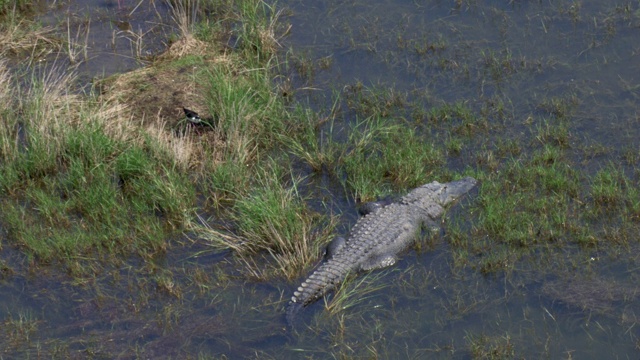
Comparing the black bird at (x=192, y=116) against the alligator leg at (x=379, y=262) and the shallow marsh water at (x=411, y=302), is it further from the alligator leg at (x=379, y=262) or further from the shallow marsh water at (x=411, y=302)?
the alligator leg at (x=379, y=262)

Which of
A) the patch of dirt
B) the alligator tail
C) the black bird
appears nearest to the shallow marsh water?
the alligator tail

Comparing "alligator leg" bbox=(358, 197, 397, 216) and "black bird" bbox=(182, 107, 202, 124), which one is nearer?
"alligator leg" bbox=(358, 197, 397, 216)

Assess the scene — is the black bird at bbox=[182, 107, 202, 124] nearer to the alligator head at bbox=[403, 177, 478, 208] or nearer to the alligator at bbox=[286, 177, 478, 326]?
the alligator at bbox=[286, 177, 478, 326]

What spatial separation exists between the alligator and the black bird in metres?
1.80

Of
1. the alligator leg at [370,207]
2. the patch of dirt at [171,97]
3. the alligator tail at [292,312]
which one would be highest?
the patch of dirt at [171,97]

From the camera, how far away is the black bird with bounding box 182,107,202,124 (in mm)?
9195

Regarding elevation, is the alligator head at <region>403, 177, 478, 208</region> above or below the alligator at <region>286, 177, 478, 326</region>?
above

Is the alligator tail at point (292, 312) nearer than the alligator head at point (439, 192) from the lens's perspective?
Yes

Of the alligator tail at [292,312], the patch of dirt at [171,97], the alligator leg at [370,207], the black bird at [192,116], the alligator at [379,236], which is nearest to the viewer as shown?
the alligator tail at [292,312]

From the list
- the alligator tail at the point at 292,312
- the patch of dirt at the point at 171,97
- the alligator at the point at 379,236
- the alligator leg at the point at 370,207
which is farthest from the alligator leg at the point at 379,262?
the patch of dirt at the point at 171,97

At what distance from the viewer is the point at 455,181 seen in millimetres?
8617

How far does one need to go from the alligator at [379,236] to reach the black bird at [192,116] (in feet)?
5.89

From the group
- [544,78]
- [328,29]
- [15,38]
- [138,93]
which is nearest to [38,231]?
[138,93]

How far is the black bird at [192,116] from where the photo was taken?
920cm
